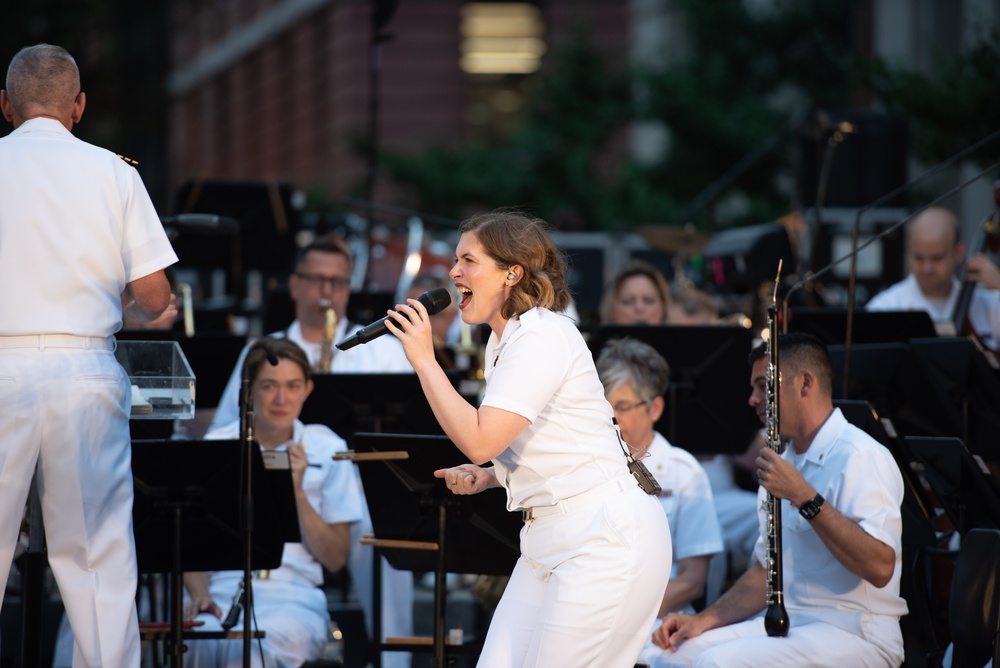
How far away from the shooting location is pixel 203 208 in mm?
9531

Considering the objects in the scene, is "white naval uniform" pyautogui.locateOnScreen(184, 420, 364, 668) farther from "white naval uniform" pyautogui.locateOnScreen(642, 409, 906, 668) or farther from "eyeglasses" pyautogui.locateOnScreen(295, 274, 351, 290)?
"white naval uniform" pyautogui.locateOnScreen(642, 409, 906, 668)

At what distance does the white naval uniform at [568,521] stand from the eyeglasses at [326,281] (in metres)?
3.82

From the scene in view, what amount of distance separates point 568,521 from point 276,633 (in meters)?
2.43

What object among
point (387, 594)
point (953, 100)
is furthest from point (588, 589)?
point (953, 100)

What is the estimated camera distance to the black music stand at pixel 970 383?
6.45 meters

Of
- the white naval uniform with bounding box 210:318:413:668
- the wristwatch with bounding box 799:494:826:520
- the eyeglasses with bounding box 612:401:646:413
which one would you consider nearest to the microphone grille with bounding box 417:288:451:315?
the wristwatch with bounding box 799:494:826:520

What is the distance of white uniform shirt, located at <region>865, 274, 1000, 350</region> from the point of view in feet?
27.0

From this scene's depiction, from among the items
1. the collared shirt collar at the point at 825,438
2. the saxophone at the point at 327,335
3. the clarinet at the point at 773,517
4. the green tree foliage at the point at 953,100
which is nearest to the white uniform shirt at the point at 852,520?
the collared shirt collar at the point at 825,438

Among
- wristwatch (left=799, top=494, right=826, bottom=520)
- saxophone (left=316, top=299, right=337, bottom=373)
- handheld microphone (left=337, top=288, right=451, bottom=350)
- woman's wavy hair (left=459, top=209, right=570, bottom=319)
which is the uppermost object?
woman's wavy hair (left=459, top=209, right=570, bottom=319)

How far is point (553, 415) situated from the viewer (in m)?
4.18

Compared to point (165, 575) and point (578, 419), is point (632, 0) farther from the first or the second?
point (578, 419)

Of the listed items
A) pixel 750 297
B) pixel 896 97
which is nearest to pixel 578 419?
pixel 750 297

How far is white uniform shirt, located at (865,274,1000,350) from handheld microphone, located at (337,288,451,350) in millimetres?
4541

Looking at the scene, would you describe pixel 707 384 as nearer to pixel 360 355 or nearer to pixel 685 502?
pixel 685 502
